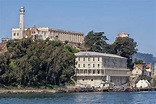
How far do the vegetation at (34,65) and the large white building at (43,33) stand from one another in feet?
128

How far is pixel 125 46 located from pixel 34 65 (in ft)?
181

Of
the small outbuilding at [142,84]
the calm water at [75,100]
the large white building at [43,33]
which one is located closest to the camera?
the calm water at [75,100]

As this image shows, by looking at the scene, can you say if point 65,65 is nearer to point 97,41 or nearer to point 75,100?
point 75,100

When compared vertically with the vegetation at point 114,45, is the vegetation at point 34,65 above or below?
below

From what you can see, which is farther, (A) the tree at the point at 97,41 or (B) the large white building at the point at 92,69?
(A) the tree at the point at 97,41

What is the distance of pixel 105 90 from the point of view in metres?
125

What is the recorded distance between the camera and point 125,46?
15875cm

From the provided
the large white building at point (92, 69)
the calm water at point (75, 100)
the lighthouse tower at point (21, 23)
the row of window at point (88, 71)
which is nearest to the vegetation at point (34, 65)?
the large white building at point (92, 69)

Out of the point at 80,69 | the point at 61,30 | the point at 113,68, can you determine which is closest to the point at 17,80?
the point at 80,69

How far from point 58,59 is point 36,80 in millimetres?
6554

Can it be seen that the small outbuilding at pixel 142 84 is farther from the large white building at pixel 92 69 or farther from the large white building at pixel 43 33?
the large white building at pixel 43 33

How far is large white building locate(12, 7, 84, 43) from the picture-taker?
162m

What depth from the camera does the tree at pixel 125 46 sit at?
158 meters

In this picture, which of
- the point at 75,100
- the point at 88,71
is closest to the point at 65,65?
the point at 88,71
